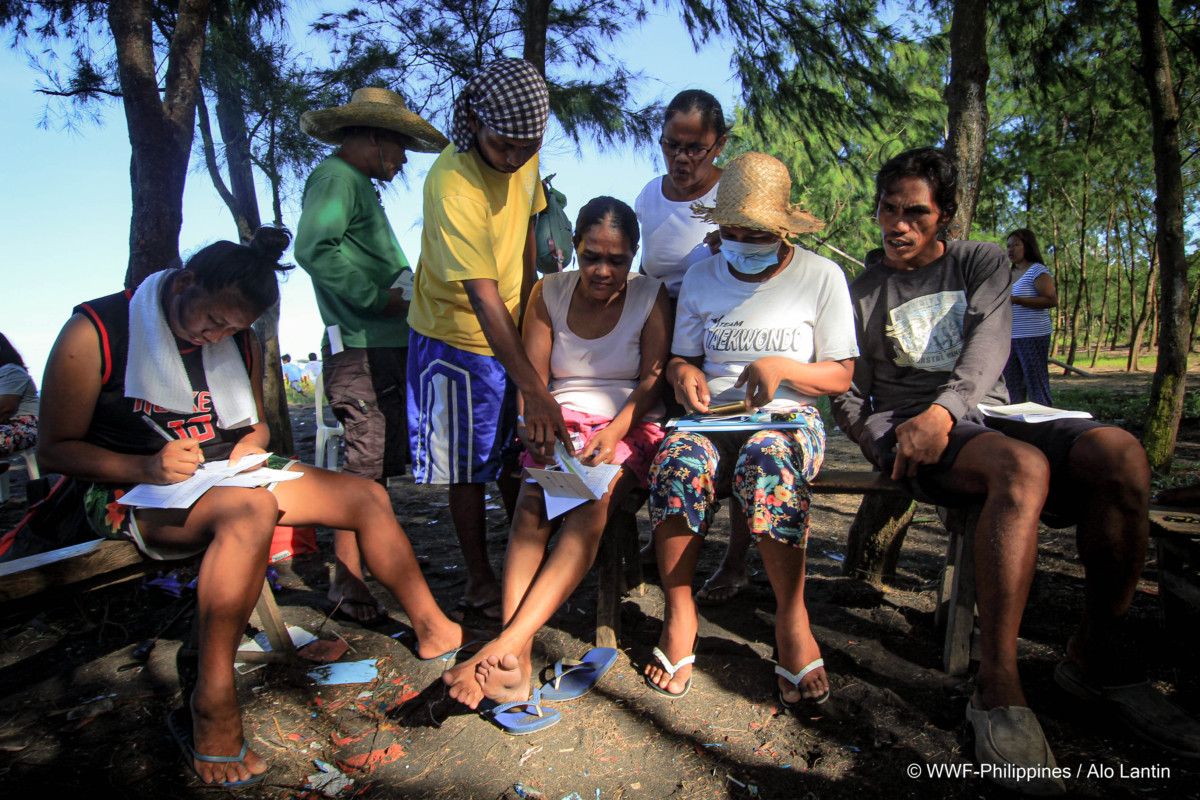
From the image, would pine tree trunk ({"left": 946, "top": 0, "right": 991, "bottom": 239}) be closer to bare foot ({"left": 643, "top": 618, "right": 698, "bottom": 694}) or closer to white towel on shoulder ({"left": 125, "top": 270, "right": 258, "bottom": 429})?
bare foot ({"left": 643, "top": 618, "right": 698, "bottom": 694})

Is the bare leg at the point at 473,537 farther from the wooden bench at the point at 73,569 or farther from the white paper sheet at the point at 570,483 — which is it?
A: the wooden bench at the point at 73,569

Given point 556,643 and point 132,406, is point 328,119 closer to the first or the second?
point 132,406

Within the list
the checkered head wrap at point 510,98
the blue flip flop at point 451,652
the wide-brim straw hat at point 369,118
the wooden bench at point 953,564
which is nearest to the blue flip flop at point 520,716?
the blue flip flop at point 451,652

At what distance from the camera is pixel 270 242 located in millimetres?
2434

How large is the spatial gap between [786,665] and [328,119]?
293 cm

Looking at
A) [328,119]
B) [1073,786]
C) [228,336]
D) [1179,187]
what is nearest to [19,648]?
[228,336]

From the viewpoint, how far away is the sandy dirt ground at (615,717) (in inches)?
76.9

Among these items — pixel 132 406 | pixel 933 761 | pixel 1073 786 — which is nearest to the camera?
pixel 1073 786

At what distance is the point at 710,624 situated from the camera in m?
2.92

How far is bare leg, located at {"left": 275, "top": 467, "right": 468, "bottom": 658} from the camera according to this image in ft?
8.03

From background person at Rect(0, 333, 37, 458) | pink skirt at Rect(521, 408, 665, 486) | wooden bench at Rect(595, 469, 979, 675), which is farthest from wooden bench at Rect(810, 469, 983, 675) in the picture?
background person at Rect(0, 333, 37, 458)

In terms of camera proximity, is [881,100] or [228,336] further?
[881,100]

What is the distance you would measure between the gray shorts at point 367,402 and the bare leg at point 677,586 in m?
1.38

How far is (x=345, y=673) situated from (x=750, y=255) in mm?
2114
